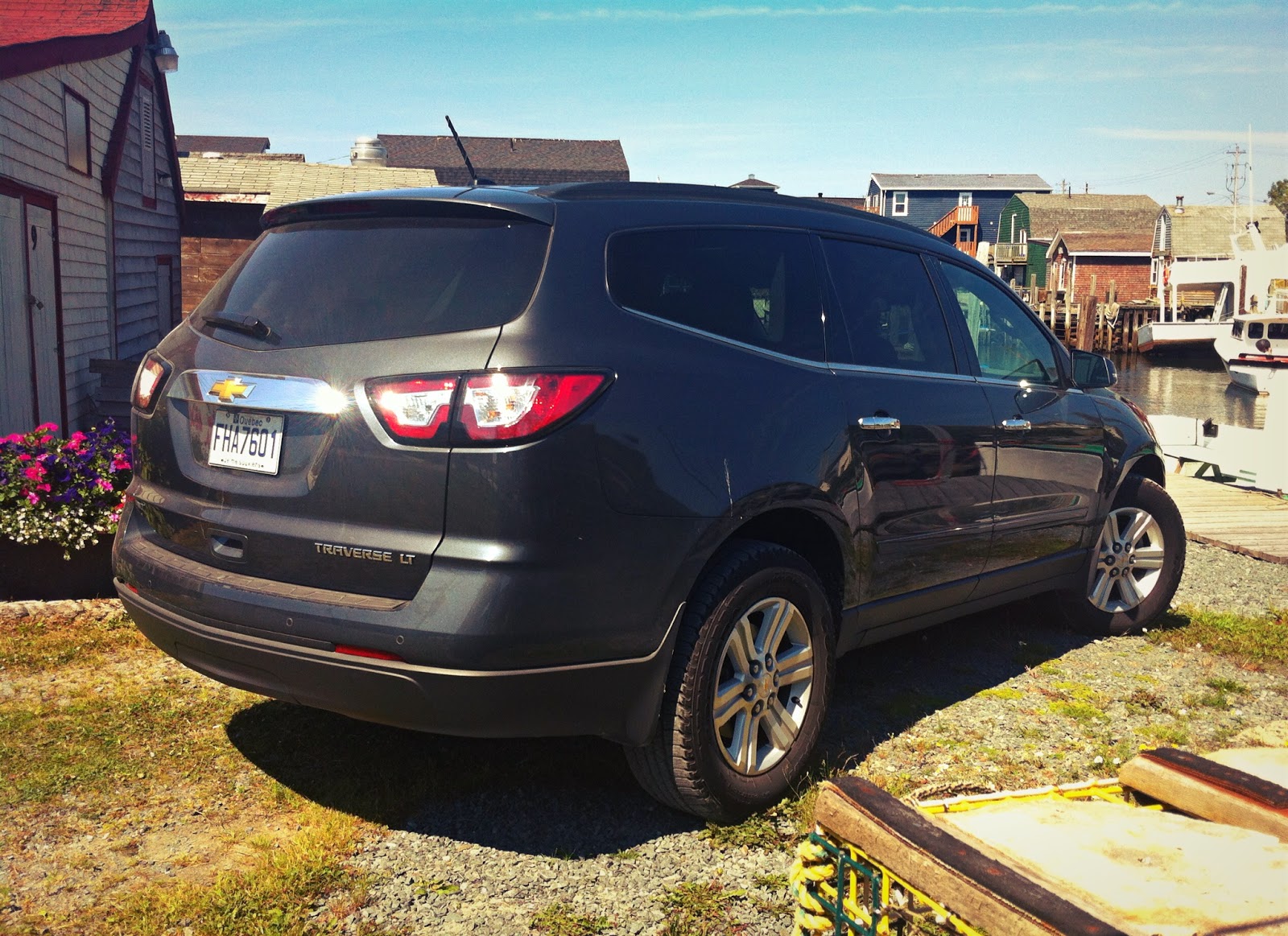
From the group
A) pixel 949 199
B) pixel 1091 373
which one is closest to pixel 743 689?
pixel 1091 373

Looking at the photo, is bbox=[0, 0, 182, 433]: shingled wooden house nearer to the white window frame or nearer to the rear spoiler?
the white window frame

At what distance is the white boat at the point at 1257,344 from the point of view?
4028 cm

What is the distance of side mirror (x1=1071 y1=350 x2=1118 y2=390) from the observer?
560 centimetres

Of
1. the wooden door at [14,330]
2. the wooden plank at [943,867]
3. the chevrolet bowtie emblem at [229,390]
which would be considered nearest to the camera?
the wooden plank at [943,867]

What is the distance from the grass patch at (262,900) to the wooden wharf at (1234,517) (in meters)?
7.04

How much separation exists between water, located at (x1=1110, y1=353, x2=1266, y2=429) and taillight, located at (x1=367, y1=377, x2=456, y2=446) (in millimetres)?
29850

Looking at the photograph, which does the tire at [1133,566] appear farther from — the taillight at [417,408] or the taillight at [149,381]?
the taillight at [149,381]

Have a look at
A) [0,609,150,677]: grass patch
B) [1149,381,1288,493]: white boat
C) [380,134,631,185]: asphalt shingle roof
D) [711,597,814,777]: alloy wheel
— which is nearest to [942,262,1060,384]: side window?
[711,597,814,777]: alloy wheel

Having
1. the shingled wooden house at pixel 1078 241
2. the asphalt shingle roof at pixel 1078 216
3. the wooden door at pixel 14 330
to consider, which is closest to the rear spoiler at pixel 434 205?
the wooden door at pixel 14 330

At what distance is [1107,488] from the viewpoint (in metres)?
5.68

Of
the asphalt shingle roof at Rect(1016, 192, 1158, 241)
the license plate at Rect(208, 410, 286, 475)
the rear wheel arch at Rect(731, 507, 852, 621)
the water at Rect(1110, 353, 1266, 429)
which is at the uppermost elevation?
the asphalt shingle roof at Rect(1016, 192, 1158, 241)

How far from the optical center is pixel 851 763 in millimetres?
4141

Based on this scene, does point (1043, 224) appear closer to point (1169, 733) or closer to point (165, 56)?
point (165, 56)

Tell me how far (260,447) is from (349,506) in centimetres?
38
